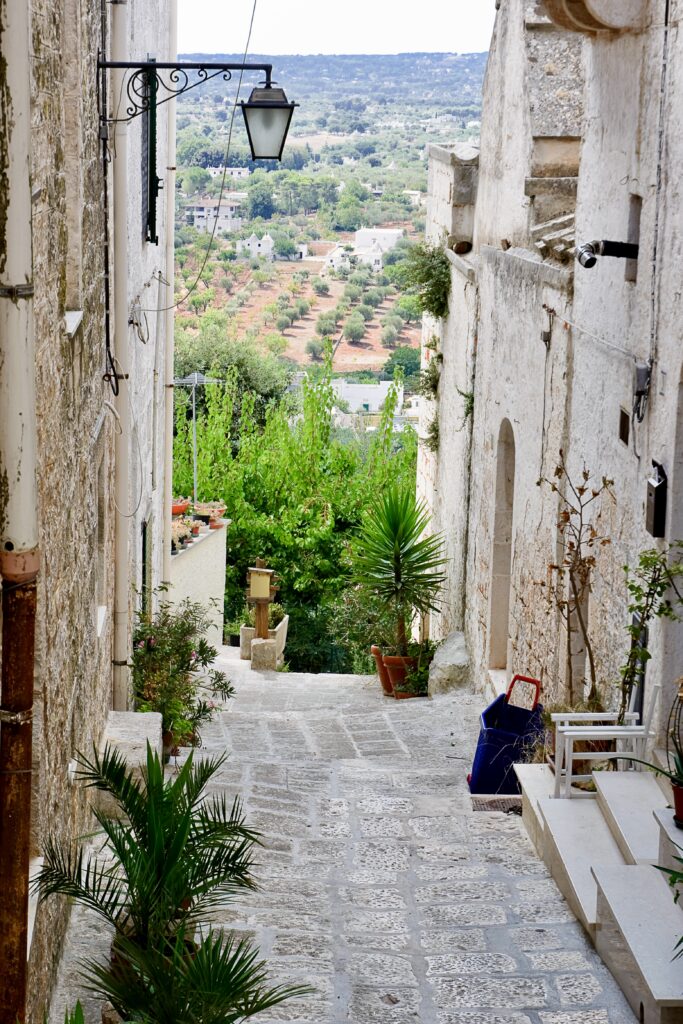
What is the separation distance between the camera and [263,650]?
16.7m

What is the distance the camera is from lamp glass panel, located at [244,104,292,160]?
280 inches

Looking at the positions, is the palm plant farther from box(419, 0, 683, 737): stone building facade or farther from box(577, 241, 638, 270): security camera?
box(577, 241, 638, 270): security camera

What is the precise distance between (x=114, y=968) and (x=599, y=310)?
4.83m

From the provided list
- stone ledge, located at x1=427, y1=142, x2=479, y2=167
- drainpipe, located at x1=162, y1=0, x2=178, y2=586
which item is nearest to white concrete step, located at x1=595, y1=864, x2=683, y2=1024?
drainpipe, located at x1=162, y1=0, x2=178, y2=586

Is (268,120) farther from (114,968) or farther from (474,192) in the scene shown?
(474,192)

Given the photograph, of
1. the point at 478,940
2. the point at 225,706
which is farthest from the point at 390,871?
the point at 225,706

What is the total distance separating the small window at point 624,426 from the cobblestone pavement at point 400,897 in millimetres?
2298

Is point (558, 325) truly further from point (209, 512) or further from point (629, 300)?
point (209, 512)

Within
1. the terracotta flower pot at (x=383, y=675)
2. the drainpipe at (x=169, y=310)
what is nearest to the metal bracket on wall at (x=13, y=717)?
the drainpipe at (x=169, y=310)

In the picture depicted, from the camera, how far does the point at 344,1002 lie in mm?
5035

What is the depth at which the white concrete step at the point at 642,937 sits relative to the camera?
448 cm

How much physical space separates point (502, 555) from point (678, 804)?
608 cm

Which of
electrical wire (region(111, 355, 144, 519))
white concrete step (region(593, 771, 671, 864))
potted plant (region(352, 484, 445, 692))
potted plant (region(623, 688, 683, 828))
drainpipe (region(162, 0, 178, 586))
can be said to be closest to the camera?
potted plant (region(623, 688, 683, 828))

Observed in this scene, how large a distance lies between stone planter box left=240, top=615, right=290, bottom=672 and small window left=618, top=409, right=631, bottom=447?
33.3 feet
